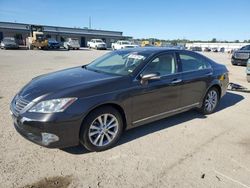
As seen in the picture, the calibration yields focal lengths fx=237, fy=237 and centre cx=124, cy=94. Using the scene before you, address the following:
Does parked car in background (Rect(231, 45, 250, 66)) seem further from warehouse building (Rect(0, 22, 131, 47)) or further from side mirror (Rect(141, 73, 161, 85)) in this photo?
warehouse building (Rect(0, 22, 131, 47))

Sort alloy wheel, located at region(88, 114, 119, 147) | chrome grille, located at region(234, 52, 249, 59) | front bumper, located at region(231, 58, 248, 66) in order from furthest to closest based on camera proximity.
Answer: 1. front bumper, located at region(231, 58, 248, 66)
2. chrome grille, located at region(234, 52, 249, 59)
3. alloy wheel, located at region(88, 114, 119, 147)

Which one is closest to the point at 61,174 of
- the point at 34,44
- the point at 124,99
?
the point at 124,99

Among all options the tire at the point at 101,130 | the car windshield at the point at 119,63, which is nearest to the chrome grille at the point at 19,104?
the tire at the point at 101,130

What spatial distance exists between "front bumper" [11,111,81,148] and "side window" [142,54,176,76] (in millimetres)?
1588

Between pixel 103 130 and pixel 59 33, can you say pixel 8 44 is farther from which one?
pixel 103 130

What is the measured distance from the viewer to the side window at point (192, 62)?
196 inches

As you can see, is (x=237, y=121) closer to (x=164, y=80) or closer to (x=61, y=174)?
(x=164, y=80)

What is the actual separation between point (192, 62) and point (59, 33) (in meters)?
52.4

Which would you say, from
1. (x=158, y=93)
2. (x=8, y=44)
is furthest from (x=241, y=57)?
(x=8, y=44)

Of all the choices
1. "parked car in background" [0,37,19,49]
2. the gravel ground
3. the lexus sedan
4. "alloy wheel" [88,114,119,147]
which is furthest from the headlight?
"parked car in background" [0,37,19,49]

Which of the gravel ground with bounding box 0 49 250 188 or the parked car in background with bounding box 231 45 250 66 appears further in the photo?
the parked car in background with bounding box 231 45 250 66

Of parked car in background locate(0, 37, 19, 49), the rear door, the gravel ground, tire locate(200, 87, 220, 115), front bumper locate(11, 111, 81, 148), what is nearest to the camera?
the gravel ground

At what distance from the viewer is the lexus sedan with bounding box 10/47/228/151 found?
3.33 m

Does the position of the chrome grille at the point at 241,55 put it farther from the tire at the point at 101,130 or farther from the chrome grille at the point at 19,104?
the chrome grille at the point at 19,104
